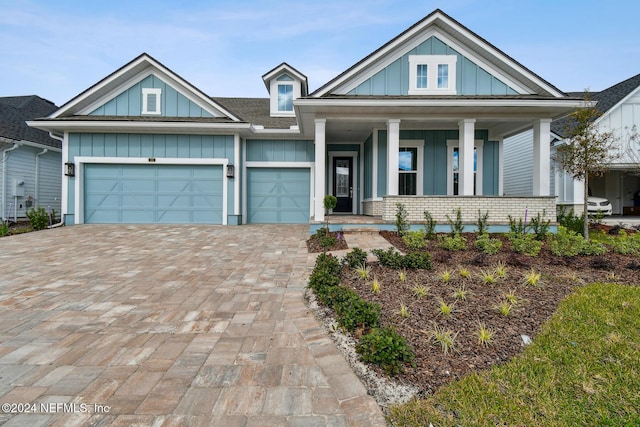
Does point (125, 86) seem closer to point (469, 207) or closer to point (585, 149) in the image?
point (469, 207)

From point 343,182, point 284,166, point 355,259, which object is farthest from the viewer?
point 343,182

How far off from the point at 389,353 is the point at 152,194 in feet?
38.5

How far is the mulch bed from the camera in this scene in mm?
2301

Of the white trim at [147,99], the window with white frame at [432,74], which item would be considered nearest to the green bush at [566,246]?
the window with white frame at [432,74]

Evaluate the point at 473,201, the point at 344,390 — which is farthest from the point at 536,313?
the point at 473,201

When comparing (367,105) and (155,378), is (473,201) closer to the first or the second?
(367,105)

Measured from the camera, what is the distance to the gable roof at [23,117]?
12.8m

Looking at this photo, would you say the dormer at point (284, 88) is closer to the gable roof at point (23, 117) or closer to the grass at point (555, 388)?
the gable roof at point (23, 117)

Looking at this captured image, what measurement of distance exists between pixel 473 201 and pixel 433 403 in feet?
26.1

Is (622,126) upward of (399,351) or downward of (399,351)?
Answer: upward

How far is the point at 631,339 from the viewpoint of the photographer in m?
2.55

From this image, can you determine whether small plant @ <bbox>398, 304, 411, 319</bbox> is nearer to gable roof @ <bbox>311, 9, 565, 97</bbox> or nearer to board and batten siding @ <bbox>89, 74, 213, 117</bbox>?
gable roof @ <bbox>311, 9, 565, 97</bbox>

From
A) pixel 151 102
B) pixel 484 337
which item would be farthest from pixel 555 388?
pixel 151 102

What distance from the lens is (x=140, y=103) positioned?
37.8 ft
